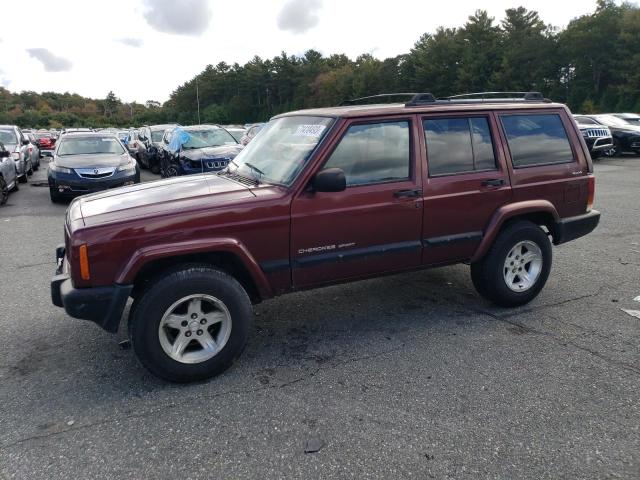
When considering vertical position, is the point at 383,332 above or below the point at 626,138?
below

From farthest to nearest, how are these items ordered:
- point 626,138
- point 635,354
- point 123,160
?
point 626,138 → point 123,160 → point 635,354

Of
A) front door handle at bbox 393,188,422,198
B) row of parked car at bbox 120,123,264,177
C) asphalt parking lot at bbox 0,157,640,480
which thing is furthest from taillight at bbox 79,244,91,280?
row of parked car at bbox 120,123,264,177

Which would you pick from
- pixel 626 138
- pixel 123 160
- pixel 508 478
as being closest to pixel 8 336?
pixel 508 478

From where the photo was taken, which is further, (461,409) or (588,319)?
(588,319)

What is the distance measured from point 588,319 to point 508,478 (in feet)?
7.89

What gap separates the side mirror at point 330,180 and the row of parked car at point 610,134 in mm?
16815

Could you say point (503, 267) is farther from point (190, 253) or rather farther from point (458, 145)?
point (190, 253)

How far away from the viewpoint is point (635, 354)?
3.77 meters

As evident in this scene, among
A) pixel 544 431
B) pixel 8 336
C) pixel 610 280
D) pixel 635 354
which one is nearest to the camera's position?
pixel 544 431

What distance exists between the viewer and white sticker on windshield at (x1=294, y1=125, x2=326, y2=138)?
3.91m

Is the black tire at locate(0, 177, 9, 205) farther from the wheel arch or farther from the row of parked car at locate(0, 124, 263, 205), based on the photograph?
the wheel arch

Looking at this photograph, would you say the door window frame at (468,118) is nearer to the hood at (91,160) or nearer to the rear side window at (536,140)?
the rear side window at (536,140)

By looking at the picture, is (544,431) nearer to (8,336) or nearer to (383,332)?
(383,332)

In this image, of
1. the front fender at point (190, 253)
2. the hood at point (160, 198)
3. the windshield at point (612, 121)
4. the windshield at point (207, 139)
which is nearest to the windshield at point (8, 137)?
the windshield at point (207, 139)
